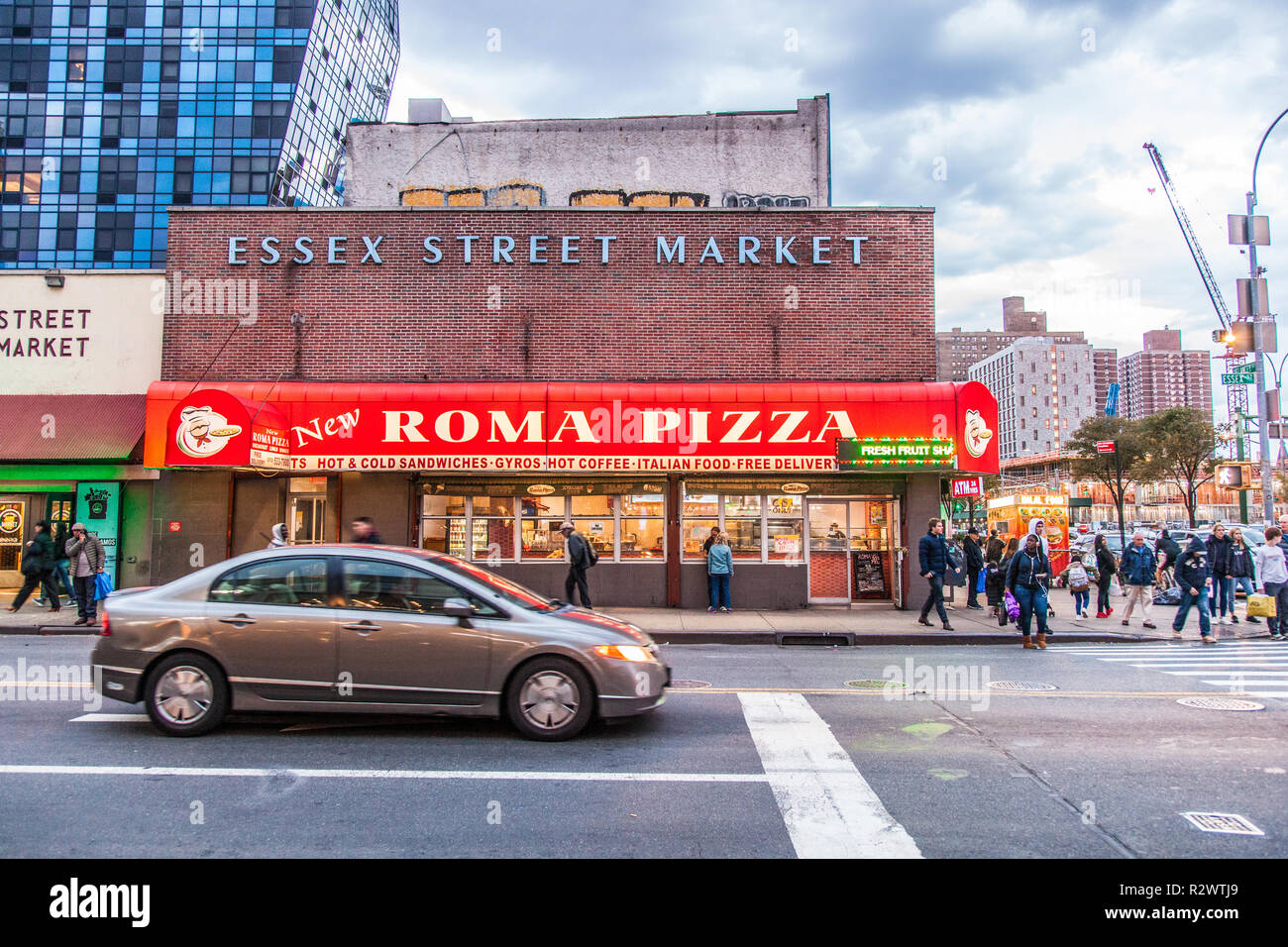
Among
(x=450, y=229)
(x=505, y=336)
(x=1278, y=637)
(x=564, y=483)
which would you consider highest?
(x=450, y=229)

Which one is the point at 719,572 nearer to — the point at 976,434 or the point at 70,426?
the point at 976,434

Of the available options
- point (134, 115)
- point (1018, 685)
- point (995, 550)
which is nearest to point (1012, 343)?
point (134, 115)

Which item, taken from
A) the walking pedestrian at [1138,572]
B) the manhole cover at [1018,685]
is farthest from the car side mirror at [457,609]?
the walking pedestrian at [1138,572]

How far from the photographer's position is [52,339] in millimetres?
16438

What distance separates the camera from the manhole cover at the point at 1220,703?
7660mm

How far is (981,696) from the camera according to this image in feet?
26.7

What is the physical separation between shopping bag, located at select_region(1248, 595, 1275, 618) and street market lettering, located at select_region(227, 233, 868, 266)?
9117 millimetres

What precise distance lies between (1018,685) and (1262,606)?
22.9 ft

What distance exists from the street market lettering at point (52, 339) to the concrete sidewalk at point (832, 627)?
500cm

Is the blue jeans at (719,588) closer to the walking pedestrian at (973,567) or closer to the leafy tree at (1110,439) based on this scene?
the walking pedestrian at (973,567)

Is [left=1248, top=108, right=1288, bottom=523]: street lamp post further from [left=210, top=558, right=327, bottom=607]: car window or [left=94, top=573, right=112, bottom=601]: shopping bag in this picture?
[left=94, top=573, right=112, bottom=601]: shopping bag
